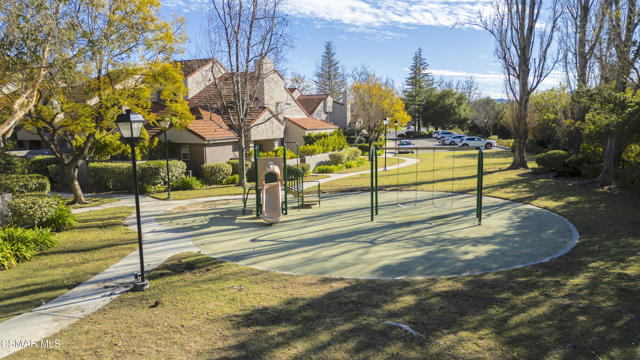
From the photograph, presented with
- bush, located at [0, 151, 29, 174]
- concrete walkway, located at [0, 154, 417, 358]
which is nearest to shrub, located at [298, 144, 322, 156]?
bush, located at [0, 151, 29, 174]

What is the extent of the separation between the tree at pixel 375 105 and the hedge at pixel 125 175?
22967mm

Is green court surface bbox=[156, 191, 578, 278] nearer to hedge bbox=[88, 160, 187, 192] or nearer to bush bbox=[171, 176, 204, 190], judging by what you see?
bush bbox=[171, 176, 204, 190]

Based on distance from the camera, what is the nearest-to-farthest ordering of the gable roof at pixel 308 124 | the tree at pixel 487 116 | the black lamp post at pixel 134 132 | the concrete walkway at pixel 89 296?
the concrete walkway at pixel 89 296 < the black lamp post at pixel 134 132 < the gable roof at pixel 308 124 < the tree at pixel 487 116

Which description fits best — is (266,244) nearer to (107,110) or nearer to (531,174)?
(107,110)

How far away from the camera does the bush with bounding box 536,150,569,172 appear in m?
19.7

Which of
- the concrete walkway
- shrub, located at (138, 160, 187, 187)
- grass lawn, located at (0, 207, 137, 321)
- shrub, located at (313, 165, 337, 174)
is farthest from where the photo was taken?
shrub, located at (313, 165, 337, 174)

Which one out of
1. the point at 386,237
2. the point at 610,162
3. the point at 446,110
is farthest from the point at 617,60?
the point at 446,110

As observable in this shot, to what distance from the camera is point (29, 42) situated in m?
11.2

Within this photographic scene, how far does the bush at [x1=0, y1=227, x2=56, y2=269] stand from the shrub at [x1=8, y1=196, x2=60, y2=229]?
1.42 m

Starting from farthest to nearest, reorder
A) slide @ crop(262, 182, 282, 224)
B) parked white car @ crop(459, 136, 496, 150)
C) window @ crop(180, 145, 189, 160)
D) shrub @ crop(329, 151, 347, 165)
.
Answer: parked white car @ crop(459, 136, 496, 150) < shrub @ crop(329, 151, 347, 165) < window @ crop(180, 145, 189, 160) < slide @ crop(262, 182, 282, 224)

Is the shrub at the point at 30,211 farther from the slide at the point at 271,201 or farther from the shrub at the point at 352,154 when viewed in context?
the shrub at the point at 352,154

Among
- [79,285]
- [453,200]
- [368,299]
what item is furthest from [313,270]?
[453,200]

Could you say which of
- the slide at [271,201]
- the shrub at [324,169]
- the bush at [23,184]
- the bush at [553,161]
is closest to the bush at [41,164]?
the bush at [23,184]

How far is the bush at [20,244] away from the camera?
28.3 feet
